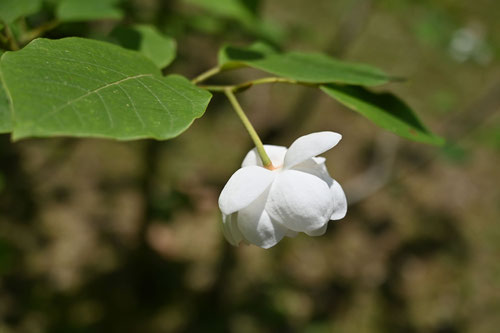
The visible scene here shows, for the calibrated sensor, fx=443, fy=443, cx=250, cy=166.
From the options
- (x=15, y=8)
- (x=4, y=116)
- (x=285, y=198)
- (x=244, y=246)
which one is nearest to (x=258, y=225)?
(x=285, y=198)

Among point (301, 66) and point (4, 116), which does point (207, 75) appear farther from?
point (4, 116)

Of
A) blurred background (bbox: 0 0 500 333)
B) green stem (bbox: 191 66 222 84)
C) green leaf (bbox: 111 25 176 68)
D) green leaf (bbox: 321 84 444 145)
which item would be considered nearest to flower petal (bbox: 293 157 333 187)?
green leaf (bbox: 321 84 444 145)

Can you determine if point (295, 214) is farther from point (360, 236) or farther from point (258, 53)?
point (360, 236)

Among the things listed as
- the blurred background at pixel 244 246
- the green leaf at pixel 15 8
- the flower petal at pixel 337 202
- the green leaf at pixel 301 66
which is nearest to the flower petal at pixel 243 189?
the flower petal at pixel 337 202

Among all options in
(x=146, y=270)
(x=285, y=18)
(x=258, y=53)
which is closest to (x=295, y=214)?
(x=258, y=53)

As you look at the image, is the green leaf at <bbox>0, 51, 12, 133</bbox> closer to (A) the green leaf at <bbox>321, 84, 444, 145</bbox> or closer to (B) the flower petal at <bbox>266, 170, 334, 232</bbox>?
(B) the flower petal at <bbox>266, 170, 334, 232</bbox>

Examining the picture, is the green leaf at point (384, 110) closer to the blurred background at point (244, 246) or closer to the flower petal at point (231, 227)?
the flower petal at point (231, 227)

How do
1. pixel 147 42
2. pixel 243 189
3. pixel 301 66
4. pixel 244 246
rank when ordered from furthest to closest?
pixel 244 246, pixel 147 42, pixel 301 66, pixel 243 189
